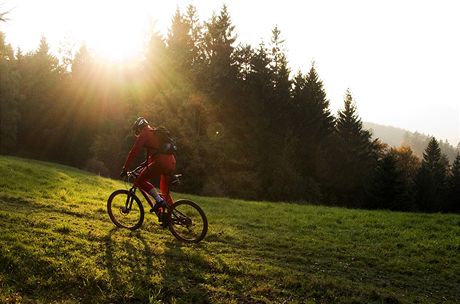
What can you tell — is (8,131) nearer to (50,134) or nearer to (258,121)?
(50,134)

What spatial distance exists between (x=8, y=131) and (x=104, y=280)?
207 ft

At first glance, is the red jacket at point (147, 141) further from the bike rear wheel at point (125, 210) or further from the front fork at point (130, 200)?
the bike rear wheel at point (125, 210)

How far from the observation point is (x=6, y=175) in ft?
67.4

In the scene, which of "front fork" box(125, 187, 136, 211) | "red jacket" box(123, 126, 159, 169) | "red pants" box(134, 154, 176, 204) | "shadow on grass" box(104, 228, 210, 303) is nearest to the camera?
"shadow on grass" box(104, 228, 210, 303)

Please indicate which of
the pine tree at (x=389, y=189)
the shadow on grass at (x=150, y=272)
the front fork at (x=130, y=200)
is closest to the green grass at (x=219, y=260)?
the shadow on grass at (x=150, y=272)

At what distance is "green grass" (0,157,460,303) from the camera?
8039 mm

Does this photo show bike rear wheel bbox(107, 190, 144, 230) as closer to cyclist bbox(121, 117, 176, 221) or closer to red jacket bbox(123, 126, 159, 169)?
cyclist bbox(121, 117, 176, 221)

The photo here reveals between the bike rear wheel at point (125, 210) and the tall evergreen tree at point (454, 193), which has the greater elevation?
the tall evergreen tree at point (454, 193)

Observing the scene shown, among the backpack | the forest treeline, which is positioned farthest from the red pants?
the forest treeline

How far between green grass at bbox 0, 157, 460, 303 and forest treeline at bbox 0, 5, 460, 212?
30.9m

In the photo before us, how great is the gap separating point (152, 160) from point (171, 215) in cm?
167

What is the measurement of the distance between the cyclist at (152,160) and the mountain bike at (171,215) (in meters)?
0.21

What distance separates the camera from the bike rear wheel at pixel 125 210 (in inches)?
513

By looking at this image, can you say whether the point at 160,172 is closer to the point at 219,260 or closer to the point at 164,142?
the point at 164,142
